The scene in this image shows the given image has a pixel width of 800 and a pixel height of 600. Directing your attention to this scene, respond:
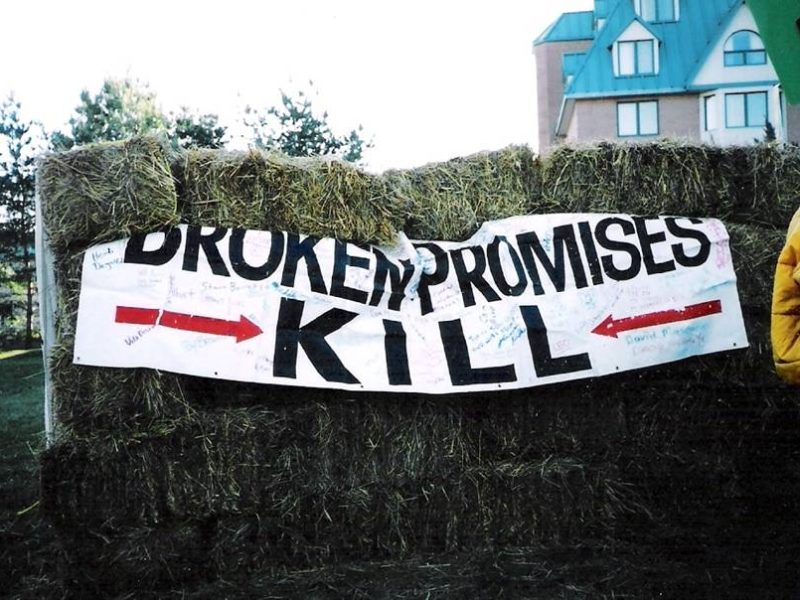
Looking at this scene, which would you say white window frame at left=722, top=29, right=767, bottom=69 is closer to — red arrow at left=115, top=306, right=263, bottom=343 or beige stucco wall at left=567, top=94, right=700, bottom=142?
beige stucco wall at left=567, top=94, right=700, bottom=142

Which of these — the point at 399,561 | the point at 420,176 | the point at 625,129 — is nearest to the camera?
the point at 399,561

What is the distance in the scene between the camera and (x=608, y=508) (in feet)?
14.9

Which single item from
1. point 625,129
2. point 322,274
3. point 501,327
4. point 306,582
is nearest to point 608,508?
point 501,327

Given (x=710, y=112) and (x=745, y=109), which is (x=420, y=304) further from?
(x=710, y=112)

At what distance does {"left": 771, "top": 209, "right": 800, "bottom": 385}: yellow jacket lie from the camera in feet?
9.84

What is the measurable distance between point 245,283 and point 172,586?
1.67 meters

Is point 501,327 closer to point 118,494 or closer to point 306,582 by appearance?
point 306,582

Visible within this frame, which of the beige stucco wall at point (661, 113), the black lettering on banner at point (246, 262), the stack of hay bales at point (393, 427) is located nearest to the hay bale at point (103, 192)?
the stack of hay bales at point (393, 427)

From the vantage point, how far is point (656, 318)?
4641 millimetres

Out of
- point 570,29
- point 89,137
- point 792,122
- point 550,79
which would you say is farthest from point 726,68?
point 89,137

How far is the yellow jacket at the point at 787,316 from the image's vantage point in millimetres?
3000

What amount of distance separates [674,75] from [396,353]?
3008 cm

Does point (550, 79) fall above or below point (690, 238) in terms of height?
above

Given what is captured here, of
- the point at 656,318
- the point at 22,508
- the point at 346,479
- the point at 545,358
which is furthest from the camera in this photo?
the point at 22,508
